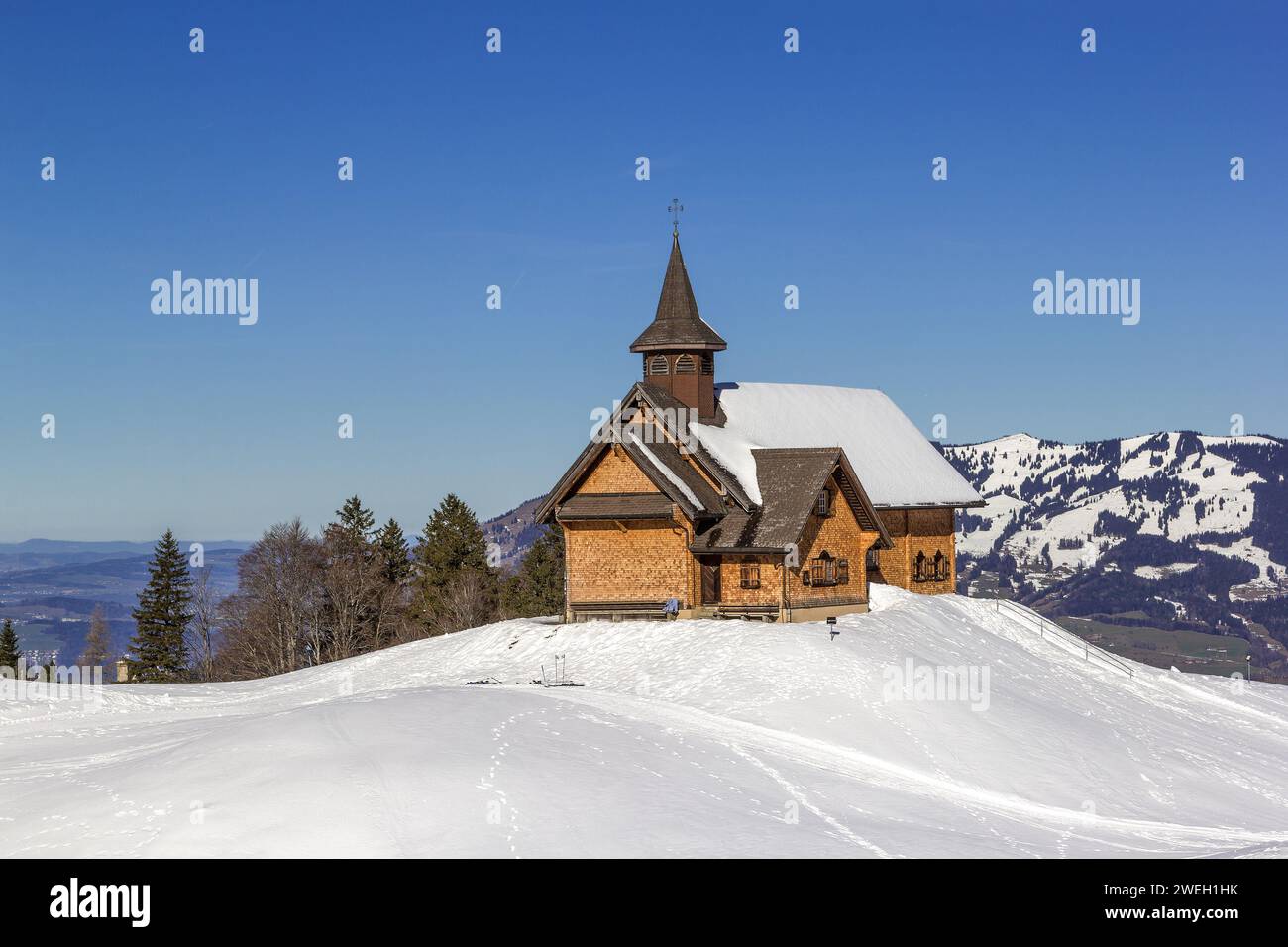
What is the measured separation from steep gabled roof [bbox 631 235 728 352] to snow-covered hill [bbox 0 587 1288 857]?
11.3 meters

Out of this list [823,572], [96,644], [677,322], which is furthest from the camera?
[96,644]

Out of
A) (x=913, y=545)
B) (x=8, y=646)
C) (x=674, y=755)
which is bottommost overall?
(x=8, y=646)

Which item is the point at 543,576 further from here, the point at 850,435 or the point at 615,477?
the point at 615,477

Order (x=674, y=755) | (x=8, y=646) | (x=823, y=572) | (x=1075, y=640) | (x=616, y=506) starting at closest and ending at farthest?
(x=674, y=755), (x=616, y=506), (x=823, y=572), (x=1075, y=640), (x=8, y=646)

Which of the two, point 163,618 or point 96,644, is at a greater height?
point 163,618

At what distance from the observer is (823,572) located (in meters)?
47.1

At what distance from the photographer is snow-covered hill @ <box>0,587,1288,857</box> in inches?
835

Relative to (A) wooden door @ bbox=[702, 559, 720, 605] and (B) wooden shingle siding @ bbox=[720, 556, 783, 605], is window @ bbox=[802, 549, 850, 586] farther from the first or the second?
(A) wooden door @ bbox=[702, 559, 720, 605]

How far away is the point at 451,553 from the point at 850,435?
87.8 ft

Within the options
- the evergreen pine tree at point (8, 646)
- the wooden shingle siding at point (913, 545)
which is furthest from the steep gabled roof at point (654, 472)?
the evergreen pine tree at point (8, 646)

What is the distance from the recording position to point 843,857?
2047cm

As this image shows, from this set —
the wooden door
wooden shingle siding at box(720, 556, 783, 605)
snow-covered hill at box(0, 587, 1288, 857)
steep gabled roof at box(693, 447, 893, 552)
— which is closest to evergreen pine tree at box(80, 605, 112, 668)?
snow-covered hill at box(0, 587, 1288, 857)

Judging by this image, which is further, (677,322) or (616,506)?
(677,322)
